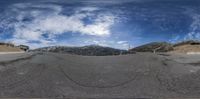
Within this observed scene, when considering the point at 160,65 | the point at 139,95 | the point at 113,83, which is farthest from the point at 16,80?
the point at 160,65

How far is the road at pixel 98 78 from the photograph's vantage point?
430cm

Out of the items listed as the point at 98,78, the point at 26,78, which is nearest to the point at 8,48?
the point at 26,78

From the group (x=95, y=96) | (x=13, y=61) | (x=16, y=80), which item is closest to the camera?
(x=95, y=96)

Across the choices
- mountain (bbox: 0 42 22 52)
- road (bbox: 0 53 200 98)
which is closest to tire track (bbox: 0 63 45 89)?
road (bbox: 0 53 200 98)

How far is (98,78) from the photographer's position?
452 centimetres

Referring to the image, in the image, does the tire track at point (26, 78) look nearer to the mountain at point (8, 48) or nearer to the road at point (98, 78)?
the road at point (98, 78)

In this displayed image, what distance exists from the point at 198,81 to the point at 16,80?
2.39 metres

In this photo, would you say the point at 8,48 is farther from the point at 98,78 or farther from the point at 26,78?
the point at 98,78

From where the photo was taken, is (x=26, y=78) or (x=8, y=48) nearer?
(x=26, y=78)

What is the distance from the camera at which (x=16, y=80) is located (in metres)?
4.55

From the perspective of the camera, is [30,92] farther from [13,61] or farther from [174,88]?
[174,88]

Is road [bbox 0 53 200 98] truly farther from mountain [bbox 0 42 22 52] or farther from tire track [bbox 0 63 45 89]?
mountain [bbox 0 42 22 52]

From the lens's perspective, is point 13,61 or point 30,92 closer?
point 30,92

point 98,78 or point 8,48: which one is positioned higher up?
point 8,48
